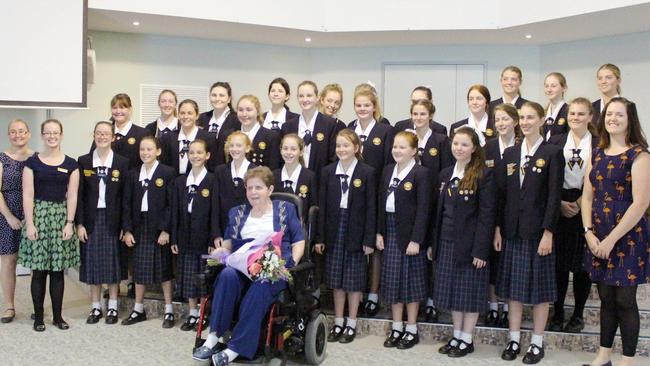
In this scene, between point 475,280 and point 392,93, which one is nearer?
point 475,280

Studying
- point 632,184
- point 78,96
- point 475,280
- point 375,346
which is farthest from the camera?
point 78,96

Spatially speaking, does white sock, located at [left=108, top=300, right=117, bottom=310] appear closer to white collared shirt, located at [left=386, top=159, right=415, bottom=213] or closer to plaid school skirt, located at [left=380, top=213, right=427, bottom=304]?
plaid school skirt, located at [left=380, top=213, right=427, bottom=304]

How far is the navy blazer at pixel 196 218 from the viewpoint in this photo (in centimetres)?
459

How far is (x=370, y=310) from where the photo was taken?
15.6 ft

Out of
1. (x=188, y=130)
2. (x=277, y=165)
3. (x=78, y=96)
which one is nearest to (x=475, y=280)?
(x=277, y=165)

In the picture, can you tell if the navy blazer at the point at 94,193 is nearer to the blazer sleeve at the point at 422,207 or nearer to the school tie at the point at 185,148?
the school tie at the point at 185,148

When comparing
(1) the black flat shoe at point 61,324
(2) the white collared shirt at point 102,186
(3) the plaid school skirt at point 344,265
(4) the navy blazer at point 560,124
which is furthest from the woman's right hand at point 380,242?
(1) the black flat shoe at point 61,324

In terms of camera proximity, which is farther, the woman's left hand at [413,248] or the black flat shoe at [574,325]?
the black flat shoe at [574,325]

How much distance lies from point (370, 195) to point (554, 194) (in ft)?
3.74

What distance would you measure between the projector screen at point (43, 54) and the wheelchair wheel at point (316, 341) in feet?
11.5

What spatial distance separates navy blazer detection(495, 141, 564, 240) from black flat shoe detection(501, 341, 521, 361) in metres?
0.68

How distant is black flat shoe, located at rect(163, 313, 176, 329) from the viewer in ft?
15.5

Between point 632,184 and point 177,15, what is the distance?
183 inches

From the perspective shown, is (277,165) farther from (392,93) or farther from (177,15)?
(392,93)
